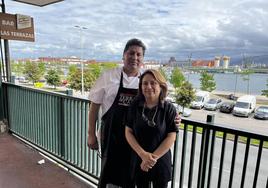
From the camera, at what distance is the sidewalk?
2299 millimetres

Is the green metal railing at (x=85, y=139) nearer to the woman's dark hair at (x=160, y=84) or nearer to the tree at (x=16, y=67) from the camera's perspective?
the woman's dark hair at (x=160, y=84)

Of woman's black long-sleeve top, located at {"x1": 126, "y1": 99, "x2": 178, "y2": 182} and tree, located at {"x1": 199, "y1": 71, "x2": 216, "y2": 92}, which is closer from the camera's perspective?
woman's black long-sleeve top, located at {"x1": 126, "y1": 99, "x2": 178, "y2": 182}

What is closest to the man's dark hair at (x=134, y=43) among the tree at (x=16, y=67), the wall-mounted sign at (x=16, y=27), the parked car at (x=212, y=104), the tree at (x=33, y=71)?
the wall-mounted sign at (x=16, y=27)

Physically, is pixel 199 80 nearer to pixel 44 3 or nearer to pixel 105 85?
pixel 44 3

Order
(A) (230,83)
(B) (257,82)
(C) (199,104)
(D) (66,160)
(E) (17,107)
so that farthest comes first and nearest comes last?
(A) (230,83), (B) (257,82), (C) (199,104), (E) (17,107), (D) (66,160)

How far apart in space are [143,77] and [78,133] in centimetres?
150

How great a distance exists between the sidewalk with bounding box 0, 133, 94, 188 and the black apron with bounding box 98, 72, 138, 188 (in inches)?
38.9

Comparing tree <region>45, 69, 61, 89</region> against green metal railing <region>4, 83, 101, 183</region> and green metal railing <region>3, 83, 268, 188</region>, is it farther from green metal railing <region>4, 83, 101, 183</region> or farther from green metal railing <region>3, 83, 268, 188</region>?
green metal railing <region>4, 83, 101, 183</region>

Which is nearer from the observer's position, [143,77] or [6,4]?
[143,77]

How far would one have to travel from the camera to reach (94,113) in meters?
1.56

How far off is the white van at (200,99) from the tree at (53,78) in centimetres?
1820

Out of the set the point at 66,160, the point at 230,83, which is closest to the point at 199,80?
the point at 230,83

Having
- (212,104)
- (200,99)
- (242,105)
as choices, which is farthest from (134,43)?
(200,99)

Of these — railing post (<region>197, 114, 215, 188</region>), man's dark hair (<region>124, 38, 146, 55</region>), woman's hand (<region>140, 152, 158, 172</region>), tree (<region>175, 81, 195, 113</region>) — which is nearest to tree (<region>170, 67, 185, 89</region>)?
tree (<region>175, 81, 195, 113</region>)
